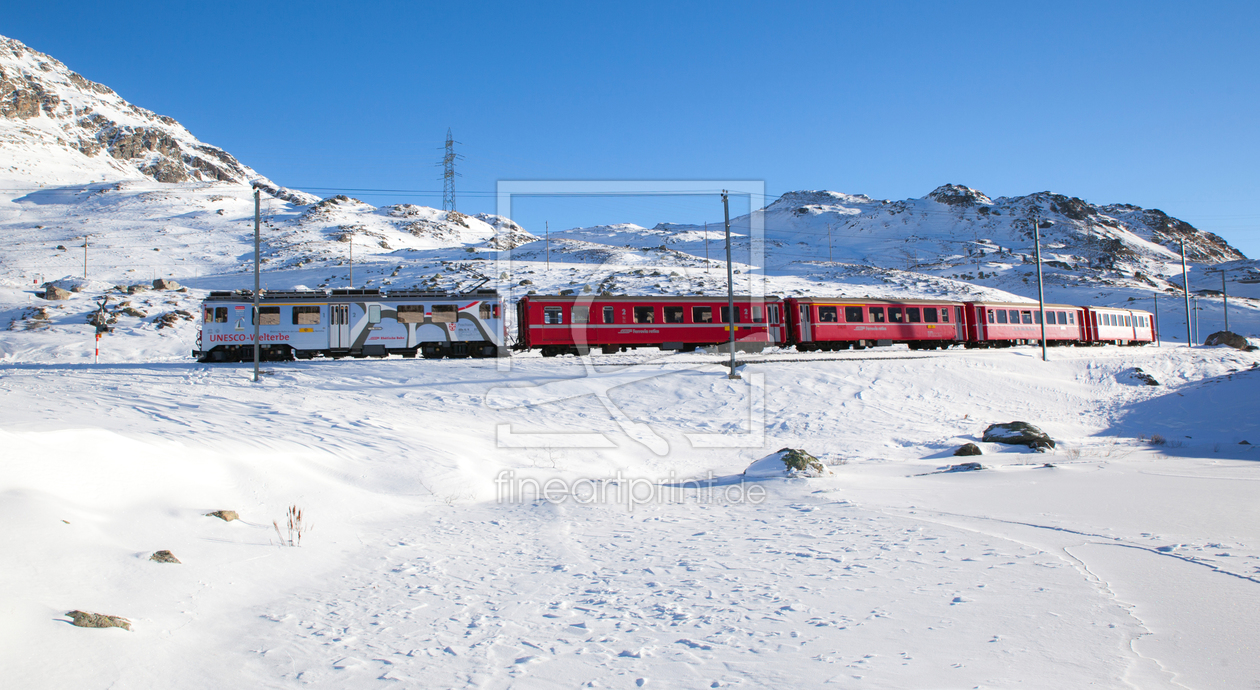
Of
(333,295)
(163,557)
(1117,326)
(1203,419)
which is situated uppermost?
(333,295)

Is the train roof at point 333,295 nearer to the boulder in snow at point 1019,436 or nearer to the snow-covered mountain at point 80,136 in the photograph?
the boulder in snow at point 1019,436

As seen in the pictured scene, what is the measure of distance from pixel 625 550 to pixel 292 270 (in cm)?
6789

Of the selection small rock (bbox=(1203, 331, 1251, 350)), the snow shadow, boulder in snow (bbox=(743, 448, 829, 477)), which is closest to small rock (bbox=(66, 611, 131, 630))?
boulder in snow (bbox=(743, 448, 829, 477))

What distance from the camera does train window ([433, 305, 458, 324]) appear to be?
24.7m

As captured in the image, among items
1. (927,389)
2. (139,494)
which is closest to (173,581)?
(139,494)

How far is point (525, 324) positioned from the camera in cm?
2516

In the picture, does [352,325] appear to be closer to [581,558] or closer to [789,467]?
[789,467]

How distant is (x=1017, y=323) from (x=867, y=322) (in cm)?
1019

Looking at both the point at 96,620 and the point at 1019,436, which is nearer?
the point at 96,620

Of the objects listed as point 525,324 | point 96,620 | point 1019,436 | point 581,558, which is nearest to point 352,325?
point 525,324

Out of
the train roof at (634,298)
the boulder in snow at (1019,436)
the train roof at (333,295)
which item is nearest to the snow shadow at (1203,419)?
the boulder in snow at (1019,436)

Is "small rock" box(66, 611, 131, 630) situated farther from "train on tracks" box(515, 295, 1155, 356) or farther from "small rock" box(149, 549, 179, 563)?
"train on tracks" box(515, 295, 1155, 356)

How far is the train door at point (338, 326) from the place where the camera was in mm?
24141

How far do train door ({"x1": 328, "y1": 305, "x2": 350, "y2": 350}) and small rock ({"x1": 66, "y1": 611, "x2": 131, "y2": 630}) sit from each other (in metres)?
21.5
